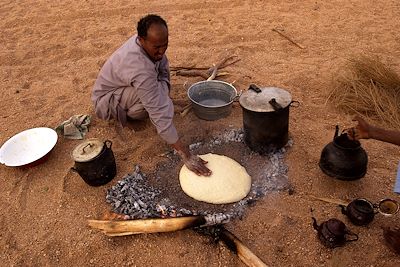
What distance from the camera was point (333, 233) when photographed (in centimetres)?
242

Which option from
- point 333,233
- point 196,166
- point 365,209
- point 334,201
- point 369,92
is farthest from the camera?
point 369,92

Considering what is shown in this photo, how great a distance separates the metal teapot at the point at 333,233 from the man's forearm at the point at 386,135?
608mm

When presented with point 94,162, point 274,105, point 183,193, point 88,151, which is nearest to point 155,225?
point 183,193

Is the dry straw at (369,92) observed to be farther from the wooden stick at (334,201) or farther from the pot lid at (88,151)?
the pot lid at (88,151)

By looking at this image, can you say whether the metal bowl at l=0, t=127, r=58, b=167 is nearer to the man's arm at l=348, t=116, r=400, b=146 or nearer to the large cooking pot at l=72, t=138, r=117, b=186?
the large cooking pot at l=72, t=138, r=117, b=186

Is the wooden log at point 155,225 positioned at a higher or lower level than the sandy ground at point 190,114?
higher

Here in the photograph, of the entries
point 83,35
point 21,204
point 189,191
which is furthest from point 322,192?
point 83,35

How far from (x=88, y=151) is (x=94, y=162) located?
0.11 metres

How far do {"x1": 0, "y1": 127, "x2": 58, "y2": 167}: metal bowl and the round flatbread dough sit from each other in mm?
1354

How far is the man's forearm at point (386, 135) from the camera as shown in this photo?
7.48 ft

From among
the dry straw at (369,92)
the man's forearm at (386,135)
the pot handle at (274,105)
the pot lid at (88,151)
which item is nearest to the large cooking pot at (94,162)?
the pot lid at (88,151)

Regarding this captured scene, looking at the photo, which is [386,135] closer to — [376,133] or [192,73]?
[376,133]

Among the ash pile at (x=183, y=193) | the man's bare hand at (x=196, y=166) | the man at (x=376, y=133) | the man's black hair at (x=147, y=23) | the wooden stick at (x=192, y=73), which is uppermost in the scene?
the man's black hair at (x=147, y=23)

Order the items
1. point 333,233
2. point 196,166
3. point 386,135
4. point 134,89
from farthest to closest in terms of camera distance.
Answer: point 134,89 < point 196,166 < point 333,233 < point 386,135
